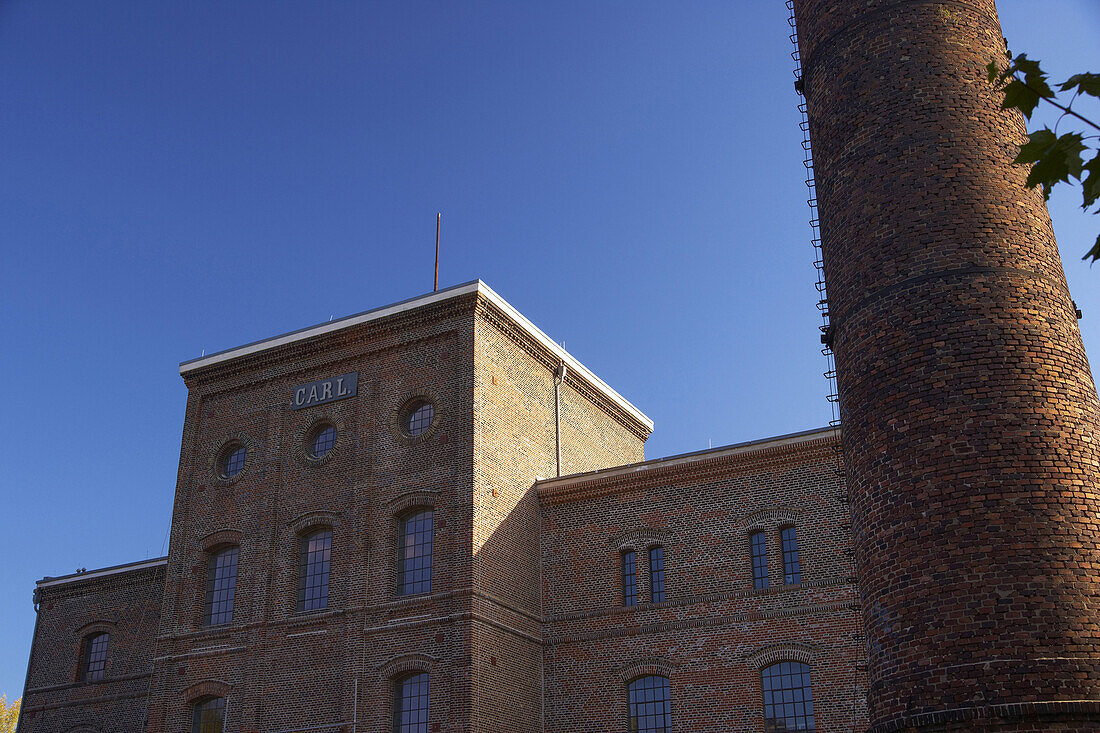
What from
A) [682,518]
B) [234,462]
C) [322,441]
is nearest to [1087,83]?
[682,518]

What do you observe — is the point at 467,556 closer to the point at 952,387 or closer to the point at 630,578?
the point at 630,578

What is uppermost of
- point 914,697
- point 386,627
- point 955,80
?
point 955,80

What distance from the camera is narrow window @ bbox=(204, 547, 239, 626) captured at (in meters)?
26.6

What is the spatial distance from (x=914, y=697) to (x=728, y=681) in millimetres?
11826

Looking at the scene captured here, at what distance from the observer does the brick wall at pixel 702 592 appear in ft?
72.8

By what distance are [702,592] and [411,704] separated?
6924mm

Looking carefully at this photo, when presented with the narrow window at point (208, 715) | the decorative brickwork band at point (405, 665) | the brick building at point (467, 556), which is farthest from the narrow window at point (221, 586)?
the decorative brickwork band at point (405, 665)

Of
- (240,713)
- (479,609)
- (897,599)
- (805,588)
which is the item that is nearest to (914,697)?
(897,599)

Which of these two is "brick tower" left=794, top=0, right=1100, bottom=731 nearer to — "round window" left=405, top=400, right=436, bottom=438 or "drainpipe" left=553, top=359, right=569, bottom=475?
"round window" left=405, top=400, right=436, bottom=438

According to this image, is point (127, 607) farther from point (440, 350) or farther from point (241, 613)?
point (440, 350)

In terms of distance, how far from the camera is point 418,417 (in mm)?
25938

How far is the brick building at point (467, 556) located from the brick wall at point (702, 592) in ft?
0.16

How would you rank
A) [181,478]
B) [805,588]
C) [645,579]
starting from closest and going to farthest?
[805,588], [645,579], [181,478]

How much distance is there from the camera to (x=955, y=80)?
13.8 m
